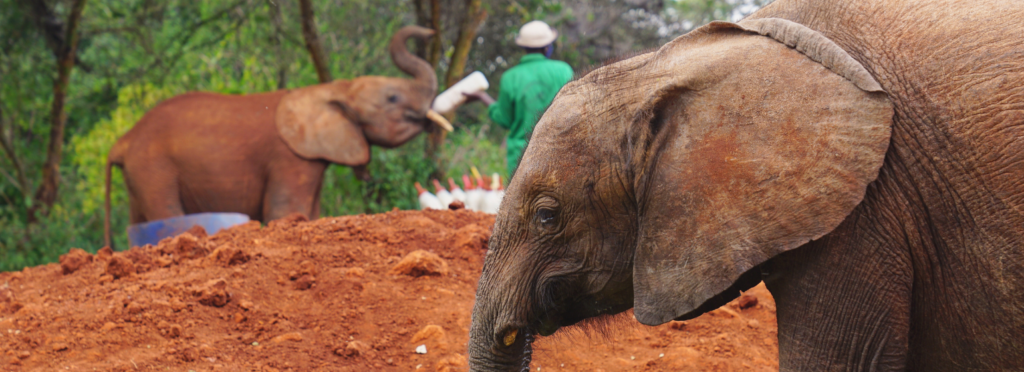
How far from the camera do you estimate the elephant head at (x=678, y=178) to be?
79.0 inches

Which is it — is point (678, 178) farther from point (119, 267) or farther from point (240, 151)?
point (240, 151)

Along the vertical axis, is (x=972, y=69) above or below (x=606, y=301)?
above

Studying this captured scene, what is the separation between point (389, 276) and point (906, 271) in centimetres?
279

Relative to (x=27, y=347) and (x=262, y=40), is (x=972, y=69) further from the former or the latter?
(x=262, y=40)

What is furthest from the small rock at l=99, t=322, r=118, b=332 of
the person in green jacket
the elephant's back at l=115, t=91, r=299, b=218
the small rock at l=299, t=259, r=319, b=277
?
the elephant's back at l=115, t=91, r=299, b=218

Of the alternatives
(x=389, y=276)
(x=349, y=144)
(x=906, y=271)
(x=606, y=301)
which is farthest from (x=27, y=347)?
(x=349, y=144)

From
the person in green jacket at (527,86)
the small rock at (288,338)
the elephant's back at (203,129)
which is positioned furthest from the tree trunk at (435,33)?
the small rock at (288,338)

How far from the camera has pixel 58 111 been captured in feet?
34.2

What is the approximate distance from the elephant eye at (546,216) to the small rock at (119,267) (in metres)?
2.82

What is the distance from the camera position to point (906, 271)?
A: 204cm

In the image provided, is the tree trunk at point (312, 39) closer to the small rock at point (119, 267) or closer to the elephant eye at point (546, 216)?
the small rock at point (119, 267)

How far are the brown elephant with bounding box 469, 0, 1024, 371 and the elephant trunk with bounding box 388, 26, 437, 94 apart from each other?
7.49 metres

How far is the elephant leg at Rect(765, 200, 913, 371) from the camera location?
204cm

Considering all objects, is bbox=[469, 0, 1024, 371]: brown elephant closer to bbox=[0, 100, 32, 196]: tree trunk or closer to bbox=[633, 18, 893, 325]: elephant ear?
bbox=[633, 18, 893, 325]: elephant ear
